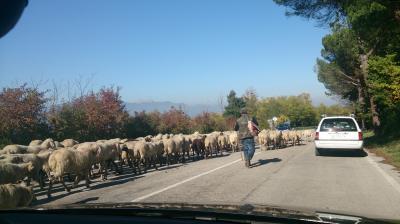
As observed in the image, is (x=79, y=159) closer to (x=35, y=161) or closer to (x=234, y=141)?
(x=35, y=161)

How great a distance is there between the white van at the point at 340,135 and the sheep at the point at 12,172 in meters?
11.6

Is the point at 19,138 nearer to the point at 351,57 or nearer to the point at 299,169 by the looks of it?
the point at 299,169

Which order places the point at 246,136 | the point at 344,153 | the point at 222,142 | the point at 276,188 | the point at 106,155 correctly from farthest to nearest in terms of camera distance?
the point at 222,142, the point at 344,153, the point at 106,155, the point at 246,136, the point at 276,188

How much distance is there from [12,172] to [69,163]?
81.7 inches

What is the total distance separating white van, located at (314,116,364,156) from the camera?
65.9 ft

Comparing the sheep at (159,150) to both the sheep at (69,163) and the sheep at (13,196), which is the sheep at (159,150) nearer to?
the sheep at (69,163)

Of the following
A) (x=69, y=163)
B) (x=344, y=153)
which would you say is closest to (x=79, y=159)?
(x=69, y=163)

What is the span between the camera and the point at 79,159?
583 inches

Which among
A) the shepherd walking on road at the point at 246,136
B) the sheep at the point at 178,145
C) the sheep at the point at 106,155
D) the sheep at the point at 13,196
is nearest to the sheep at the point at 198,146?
the sheep at the point at 178,145

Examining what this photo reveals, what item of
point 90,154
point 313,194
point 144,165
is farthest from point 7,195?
point 144,165

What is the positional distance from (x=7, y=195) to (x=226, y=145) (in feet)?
76.1

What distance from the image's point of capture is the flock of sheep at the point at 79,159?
12.3 m

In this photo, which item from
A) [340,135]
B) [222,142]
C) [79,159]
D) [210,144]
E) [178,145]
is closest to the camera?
[79,159]

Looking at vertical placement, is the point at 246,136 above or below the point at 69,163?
above
